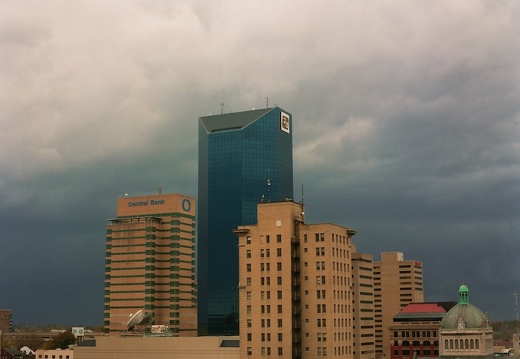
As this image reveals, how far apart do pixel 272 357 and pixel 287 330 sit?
8.15m

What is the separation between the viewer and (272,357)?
19975 cm

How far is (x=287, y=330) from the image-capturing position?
19950 centimetres
